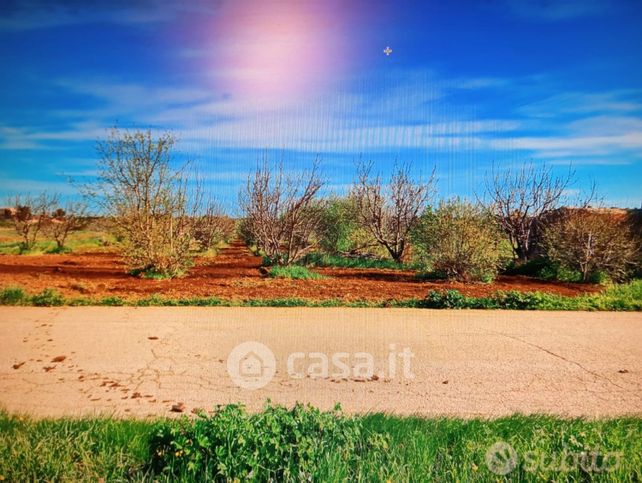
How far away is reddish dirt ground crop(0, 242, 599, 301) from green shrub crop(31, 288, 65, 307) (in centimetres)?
111

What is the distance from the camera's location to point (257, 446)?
3150 millimetres

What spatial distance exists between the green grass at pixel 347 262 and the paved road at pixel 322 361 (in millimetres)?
11294

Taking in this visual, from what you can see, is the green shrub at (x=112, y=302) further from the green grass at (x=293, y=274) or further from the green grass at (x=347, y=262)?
the green grass at (x=347, y=262)

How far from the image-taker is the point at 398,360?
603cm

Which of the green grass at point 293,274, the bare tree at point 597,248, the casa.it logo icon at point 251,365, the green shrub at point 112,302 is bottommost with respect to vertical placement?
the casa.it logo icon at point 251,365

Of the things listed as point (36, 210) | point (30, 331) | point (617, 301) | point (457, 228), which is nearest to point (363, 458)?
point (30, 331)

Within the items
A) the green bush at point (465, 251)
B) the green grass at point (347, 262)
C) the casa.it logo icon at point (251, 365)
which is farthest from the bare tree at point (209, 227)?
the casa.it logo icon at point (251, 365)

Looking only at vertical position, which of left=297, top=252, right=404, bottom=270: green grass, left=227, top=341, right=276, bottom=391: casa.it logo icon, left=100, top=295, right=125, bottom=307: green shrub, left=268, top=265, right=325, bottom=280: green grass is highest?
left=297, top=252, right=404, bottom=270: green grass

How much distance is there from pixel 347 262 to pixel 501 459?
57.1 feet

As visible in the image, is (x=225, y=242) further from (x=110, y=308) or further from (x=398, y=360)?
(x=398, y=360)

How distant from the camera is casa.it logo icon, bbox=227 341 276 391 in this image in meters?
5.23

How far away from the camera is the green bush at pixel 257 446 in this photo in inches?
121

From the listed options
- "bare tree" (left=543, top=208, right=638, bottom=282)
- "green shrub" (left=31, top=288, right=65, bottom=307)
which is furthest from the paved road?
"bare tree" (left=543, top=208, right=638, bottom=282)
